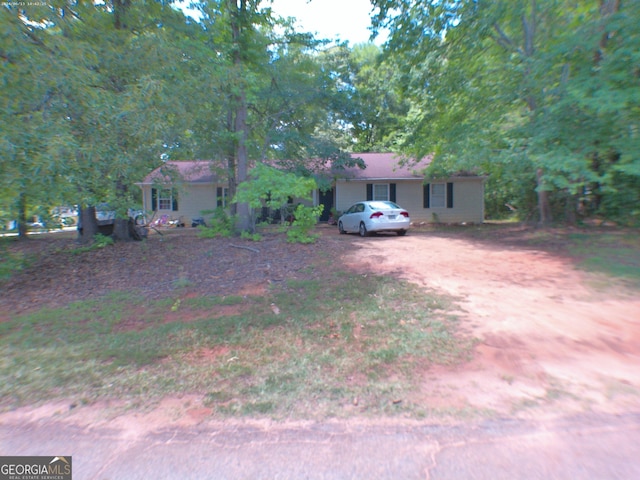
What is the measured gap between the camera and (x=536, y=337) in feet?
16.5

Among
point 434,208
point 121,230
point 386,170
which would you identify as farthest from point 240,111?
point 434,208

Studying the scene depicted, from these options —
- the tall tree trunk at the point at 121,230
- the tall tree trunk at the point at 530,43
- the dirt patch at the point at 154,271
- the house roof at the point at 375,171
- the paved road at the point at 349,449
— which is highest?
the tall tree trunk at the point at 530,43

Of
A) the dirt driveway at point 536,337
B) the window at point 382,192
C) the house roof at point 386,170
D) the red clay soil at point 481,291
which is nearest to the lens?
the dirt driveway at point 536,337

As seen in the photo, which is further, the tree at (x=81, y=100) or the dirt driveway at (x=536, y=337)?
the tree at (x=81, y=100)

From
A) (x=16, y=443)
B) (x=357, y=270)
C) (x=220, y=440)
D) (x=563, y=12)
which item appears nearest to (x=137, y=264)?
(x=357, y=270)

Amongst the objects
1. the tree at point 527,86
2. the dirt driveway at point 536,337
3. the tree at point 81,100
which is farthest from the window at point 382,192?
the tree at point 81,100

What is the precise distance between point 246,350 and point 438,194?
18.2 metres

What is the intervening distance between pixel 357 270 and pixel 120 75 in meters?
6.10

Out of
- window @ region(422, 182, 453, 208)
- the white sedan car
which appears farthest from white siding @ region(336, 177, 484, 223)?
the white sedan car

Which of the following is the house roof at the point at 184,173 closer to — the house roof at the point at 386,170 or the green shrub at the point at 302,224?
the green shrub at the point at 302,224

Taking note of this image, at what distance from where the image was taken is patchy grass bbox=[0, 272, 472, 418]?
13.1ft

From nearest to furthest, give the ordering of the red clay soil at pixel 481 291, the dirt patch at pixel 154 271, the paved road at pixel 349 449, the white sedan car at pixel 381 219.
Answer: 1. the paved road at pixel 349 449
2. the red clay soil at pixel 481 291
3. the dirt patch at pixel 154 271
4. the white sedan car at pixel 381 219

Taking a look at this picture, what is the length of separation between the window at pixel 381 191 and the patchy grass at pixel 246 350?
14359 mm

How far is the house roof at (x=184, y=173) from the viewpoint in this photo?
11461 mm
